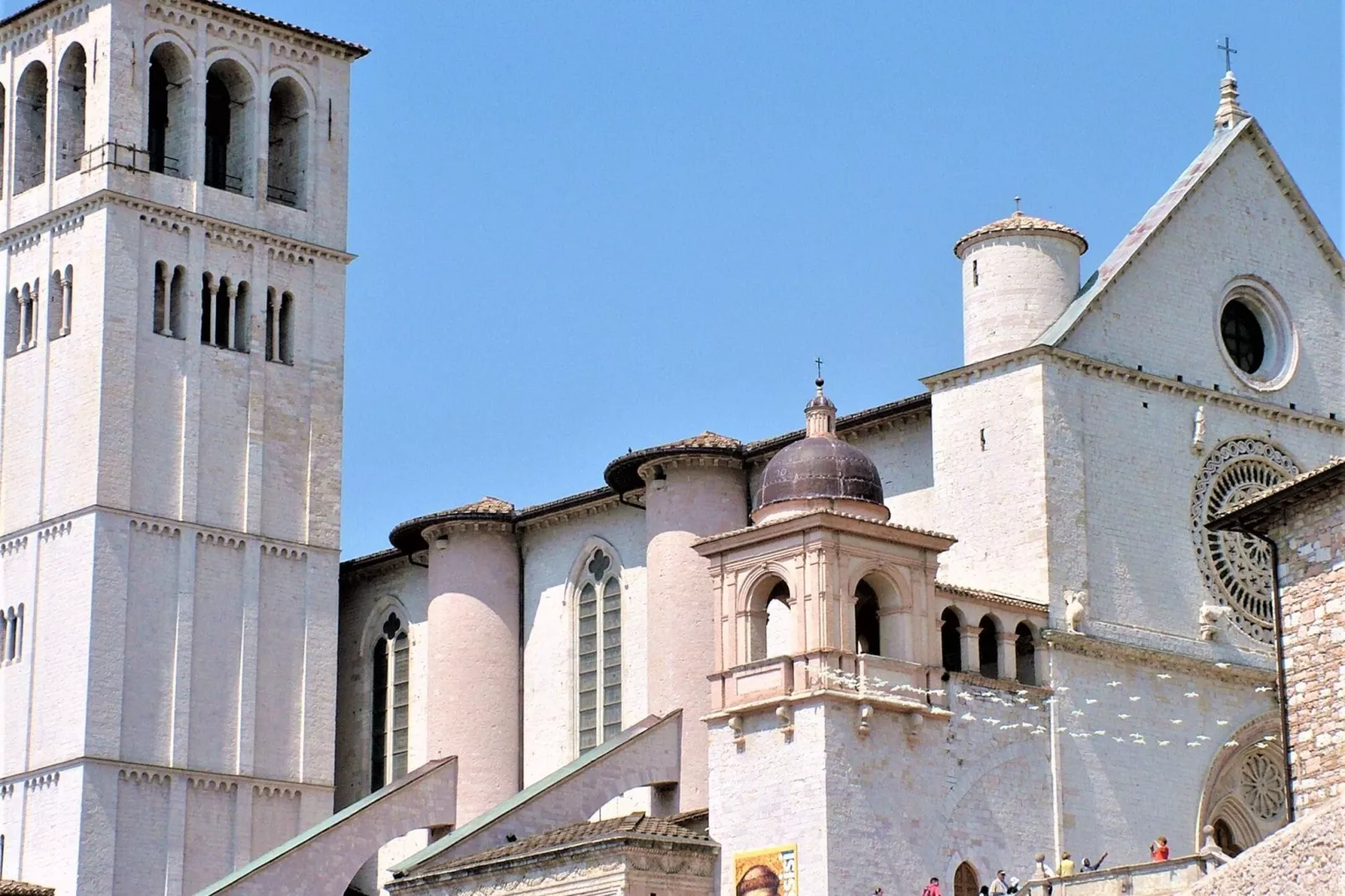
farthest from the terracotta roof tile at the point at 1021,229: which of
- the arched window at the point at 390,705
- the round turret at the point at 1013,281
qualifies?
the arched window at the point at 390,705

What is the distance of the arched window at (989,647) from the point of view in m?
40.9

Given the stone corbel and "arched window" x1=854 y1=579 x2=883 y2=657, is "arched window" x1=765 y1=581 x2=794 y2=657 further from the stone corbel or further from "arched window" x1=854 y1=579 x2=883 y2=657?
"arched window" x1=854 y1=579 x2=883 y2=657

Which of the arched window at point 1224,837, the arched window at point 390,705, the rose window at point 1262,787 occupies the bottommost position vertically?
the arched window at point 1224,837

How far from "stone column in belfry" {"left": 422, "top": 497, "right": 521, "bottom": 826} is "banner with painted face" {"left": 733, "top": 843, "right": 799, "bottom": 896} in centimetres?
1154

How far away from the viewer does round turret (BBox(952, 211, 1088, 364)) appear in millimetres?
42844

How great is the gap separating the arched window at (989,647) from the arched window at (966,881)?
2979mm

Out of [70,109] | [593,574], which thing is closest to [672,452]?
[593,574]

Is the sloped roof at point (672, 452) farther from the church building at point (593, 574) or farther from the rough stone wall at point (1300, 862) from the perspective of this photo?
the rough stone wall at point (1300, 862)

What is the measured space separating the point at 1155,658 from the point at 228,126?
2305 cm

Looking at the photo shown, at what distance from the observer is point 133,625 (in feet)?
167

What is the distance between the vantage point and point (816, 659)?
38.3 meters

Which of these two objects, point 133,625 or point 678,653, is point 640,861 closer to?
point 678,653

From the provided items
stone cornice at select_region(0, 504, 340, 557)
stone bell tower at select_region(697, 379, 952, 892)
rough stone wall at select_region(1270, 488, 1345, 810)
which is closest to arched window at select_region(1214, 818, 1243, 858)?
stone bell tower at select_region(697, 379, 952, 892)

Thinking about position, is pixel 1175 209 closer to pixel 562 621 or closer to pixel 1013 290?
pixel 1013 290
